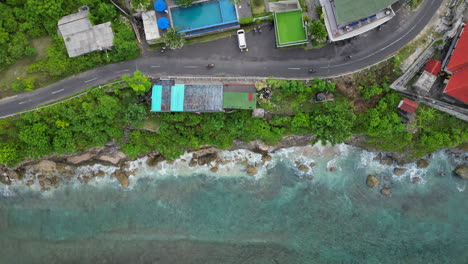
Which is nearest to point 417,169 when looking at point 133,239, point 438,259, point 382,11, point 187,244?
point 438,259

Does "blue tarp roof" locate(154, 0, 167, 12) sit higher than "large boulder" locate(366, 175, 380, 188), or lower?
higher

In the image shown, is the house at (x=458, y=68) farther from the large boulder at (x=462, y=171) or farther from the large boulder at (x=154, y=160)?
the large boulder at (x=154, y=160)

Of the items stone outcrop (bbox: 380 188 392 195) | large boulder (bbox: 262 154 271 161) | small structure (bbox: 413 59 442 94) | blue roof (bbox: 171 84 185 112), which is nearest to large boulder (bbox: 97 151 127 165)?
blue roof (bbox: 171 84 185 112)

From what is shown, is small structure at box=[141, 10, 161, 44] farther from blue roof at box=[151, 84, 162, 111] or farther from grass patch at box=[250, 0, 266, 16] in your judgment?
grass patch at box=[250, 0, 266, 16]

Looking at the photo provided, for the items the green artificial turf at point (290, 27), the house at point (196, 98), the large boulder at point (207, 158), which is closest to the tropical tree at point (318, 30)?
the green artificial turf at point (290, 27)

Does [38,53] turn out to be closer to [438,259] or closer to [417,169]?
[417,169]

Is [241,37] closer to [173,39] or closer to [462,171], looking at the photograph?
[173,39]

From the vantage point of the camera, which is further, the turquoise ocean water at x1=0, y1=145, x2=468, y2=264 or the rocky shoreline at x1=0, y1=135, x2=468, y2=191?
the rocky shoreline at x1=0, y1=135, x2=468, y2=191

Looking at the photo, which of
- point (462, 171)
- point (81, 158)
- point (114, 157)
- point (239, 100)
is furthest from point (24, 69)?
point (462, 171)
